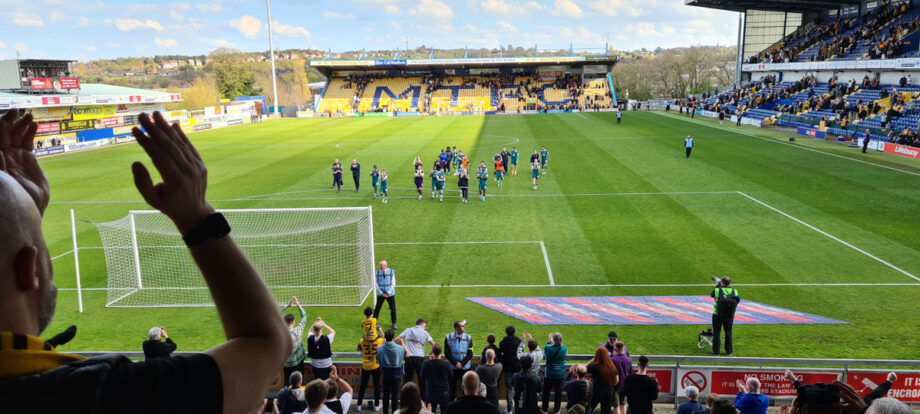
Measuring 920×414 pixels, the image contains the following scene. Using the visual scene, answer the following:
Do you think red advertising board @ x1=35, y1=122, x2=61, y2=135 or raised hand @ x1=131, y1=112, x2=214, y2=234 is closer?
raised hand @ x1=131, y1=112, x2=214, y2=234

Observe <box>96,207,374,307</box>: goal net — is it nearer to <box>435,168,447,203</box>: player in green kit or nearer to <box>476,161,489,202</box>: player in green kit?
<box>435,168,447,203</box>: player in green kit

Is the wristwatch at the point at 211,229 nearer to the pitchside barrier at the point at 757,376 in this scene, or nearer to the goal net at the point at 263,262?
the pitchside barrier at the point at 757,376

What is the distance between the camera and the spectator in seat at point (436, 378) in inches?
348

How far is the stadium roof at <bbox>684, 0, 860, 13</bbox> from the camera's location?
195 ft

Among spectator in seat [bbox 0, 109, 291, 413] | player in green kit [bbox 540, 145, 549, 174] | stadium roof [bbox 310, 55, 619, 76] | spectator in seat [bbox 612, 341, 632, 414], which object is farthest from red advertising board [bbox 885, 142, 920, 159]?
stadium roof [bbox 310, 55, 619, 76]

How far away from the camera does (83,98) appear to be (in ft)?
158

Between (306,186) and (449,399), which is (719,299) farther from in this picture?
(306,186)

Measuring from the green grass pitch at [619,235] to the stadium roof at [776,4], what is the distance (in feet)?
87.8

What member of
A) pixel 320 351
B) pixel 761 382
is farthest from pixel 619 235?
pixel 320 351

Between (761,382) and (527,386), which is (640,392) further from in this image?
(761,382)

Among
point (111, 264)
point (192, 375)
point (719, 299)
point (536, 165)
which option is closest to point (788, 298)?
point (719, 299)

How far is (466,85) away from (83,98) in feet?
171

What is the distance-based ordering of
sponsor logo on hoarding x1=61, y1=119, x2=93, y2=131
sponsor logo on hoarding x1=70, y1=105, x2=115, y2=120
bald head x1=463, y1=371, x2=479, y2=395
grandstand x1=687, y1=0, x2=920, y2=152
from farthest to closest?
1. sponsor logo on hoarding x1=70, y1=105, x2=115, y2=120
2. sponsor logo on hoarding x1=61, y1=119, x2=93, y2=131
3. grandstand x1=687, y1=0, x2=920, y2=152
4. bald head x1=463, y1=371, x2=479, y2=395

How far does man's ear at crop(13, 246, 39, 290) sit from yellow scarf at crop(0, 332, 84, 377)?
0.51 feet
